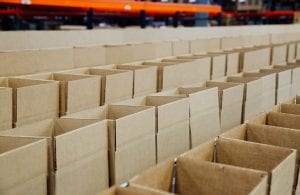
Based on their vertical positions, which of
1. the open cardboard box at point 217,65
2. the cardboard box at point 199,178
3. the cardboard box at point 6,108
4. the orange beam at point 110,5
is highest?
the orange beam at point 110,5

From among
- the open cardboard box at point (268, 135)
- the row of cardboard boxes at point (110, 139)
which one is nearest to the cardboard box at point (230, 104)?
the row of cardboard boxes at point (110, 139)

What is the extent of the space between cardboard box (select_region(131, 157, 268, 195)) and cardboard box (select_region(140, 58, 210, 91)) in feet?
5.35

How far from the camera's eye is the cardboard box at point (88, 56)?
3406 millimetres

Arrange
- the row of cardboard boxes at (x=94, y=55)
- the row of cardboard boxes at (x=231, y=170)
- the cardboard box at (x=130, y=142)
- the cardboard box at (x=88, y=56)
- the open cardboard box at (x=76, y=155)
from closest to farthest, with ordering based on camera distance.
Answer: the row of cardboard boxes at (x=231, y=170), the open cardboard box at (x=76, y=155), the cardboard box at (x=130, y=142), the row of cardboard boxes at (x=94, y=55), the cardboard box at (x=88, y=56)


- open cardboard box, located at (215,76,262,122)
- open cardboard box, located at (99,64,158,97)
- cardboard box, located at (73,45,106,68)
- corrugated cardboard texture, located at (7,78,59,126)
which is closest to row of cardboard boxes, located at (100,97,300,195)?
open cardboard box, located at (215,76,262,122)

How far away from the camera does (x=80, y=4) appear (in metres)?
3.67

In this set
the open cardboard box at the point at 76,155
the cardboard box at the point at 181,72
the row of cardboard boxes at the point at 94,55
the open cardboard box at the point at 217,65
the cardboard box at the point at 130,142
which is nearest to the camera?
the open cardboard box at the point at 76,155

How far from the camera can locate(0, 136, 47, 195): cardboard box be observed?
126 centimetres

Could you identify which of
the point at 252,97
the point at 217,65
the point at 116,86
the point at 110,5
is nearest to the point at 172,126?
the point at 116,86

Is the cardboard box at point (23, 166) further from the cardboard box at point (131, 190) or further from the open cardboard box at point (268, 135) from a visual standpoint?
the open cardboard box at point (268, 135)

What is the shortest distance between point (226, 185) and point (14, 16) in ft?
10.2

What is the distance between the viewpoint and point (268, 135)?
1895mm

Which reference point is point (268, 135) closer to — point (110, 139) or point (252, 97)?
point (110, 139)

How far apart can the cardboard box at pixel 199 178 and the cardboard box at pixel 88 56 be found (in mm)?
2134
